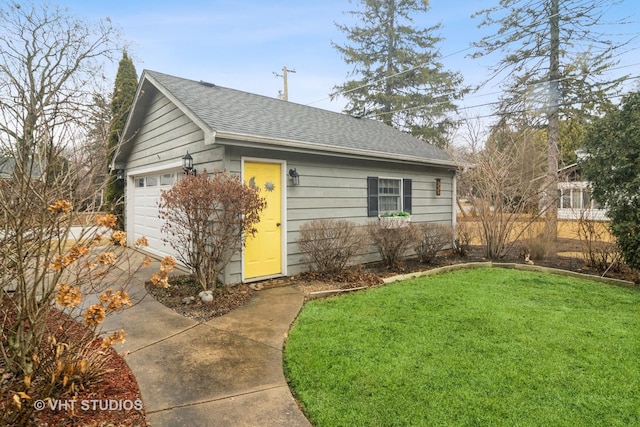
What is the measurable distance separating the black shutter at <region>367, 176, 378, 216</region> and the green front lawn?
9.27 ft

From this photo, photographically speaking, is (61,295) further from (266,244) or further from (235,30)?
(235,30)

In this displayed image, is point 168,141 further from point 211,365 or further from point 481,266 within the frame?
point 481,266

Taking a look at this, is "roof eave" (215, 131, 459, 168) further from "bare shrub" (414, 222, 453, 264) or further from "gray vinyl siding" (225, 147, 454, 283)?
"bare shrub" (414, 222, 453, 264)

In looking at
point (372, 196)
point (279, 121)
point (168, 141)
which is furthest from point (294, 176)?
point (168, 141)

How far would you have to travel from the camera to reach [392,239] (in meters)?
7.27

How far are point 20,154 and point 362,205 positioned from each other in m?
6.29

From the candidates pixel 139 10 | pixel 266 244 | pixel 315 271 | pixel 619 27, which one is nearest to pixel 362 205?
pixel 315 271

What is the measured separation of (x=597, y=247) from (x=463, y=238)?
9.41 ft

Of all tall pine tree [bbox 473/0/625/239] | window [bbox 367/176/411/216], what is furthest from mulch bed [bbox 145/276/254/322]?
tall pine tree [bbox 473/0/625/239]

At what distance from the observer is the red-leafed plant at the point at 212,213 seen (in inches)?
195

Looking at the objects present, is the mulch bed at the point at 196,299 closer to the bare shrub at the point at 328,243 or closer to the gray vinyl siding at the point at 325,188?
the gray vinyl siding at the point at 325,188

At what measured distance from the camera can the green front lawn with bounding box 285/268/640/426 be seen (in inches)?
99.3

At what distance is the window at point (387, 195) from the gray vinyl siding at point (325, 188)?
13 centimetres

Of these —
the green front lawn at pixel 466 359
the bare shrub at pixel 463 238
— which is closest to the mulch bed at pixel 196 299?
the green front lawn at pixel 466 359
